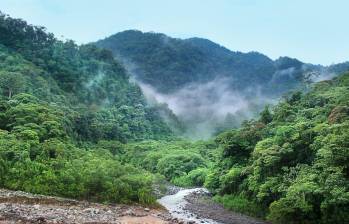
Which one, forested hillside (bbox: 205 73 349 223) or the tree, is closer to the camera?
forested hillside (bbox: 205 73 349 223)

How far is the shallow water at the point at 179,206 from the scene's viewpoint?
45.7 meters

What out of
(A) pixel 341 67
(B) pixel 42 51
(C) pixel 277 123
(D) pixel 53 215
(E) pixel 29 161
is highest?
(A) pixel 341 67

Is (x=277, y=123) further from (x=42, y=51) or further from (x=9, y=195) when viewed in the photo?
(x=42, y=51)

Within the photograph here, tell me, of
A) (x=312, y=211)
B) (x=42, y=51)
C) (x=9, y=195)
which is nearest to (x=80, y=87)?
(x=42, y=51)

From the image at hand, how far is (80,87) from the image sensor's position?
123 m

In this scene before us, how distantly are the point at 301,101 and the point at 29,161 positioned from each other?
34.8 meters

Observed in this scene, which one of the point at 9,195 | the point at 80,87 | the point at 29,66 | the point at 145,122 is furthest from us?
the point at 145,122

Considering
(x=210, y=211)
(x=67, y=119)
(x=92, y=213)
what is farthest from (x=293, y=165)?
(x=67, y=119)

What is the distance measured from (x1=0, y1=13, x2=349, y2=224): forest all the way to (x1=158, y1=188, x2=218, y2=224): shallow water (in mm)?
2308

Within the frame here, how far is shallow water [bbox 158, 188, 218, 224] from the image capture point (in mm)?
45688

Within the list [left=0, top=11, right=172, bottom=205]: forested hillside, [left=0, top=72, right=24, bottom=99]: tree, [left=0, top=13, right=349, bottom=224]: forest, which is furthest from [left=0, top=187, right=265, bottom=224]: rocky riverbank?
[left=0, top=72, right=24, bottom=99]: tree

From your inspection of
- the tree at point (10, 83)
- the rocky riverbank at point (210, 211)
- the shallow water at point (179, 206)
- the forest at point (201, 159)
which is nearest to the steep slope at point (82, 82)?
the forest at point (201, 159)

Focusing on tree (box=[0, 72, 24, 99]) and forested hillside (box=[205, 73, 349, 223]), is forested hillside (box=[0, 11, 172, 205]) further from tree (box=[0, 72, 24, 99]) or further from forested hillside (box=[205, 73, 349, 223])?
forested hillside (box=[205, 73, 349, 223])

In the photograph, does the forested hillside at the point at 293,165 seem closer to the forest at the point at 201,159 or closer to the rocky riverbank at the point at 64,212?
the forest at the point at 201,159
